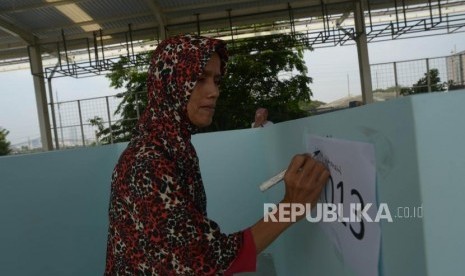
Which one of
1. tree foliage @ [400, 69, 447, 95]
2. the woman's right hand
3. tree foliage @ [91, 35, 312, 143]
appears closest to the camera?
the woman's right hand

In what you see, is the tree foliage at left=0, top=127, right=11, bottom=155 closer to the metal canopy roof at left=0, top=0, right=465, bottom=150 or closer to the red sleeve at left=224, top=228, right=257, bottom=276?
the metal canopy roof at left=0, top=0, right=465, bottom=150

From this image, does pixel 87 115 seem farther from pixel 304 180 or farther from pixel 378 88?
pixel 304 180

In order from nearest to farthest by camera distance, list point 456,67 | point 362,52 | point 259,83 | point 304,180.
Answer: point 304,180 → point 456,67 → point 362,52 → point 259,83

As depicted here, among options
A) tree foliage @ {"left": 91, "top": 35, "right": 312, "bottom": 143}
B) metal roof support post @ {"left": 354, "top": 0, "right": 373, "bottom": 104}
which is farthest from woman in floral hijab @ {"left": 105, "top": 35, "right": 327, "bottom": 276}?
tree foliage @ {"left": 91, "top": 35, "right": 312, "bottom": 143}

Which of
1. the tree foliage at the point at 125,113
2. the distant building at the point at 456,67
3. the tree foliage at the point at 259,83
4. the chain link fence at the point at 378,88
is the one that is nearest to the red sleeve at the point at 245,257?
the chain link fence at the point at 378,88

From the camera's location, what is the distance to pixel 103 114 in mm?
8703

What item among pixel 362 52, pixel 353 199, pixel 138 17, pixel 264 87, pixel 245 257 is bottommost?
pixel 245 257

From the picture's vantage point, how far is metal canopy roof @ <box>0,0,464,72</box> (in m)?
8.36

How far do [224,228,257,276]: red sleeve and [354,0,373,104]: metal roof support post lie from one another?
881 cm

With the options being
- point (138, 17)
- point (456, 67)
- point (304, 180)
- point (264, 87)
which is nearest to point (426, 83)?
point (456, 67)

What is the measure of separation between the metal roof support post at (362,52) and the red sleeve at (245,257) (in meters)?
8.81

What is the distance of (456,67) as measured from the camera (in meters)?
8.22

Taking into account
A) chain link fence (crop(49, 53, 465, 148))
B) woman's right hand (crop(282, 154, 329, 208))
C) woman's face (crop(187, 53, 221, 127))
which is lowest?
woman's right hand (crop(282, 154, 329, 208))

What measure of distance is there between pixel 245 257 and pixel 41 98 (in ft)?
33.3
